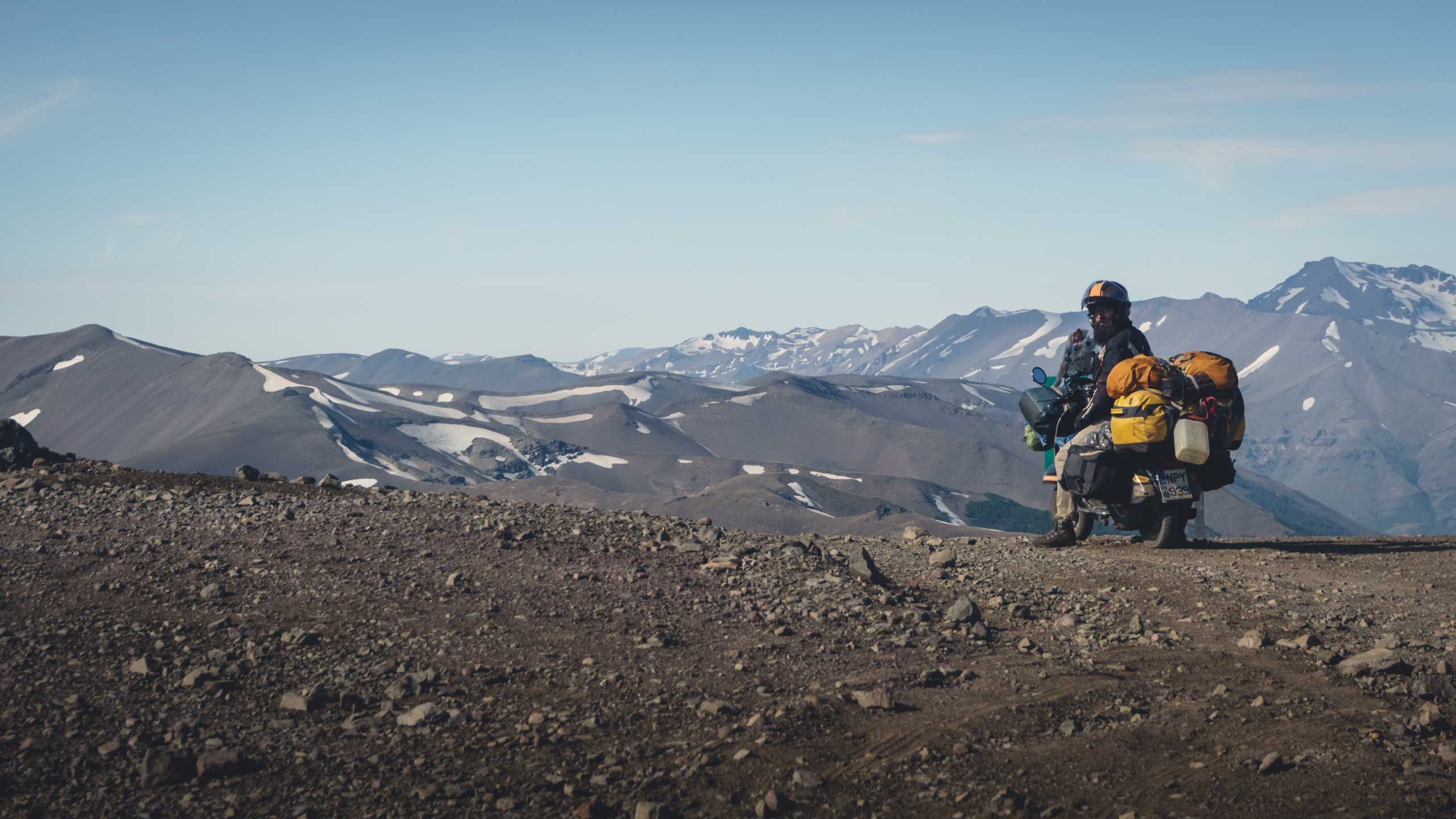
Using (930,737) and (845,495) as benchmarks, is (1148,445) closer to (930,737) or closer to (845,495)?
(930,737)

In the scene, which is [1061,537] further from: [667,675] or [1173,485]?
[667,675]

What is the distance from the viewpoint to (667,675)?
28.7ft

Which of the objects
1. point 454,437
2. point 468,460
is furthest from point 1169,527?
point 454,437

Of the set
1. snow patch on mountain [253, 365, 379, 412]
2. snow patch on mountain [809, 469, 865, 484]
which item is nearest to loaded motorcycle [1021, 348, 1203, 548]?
snow patch on mountain [809, 469, 865, 484]

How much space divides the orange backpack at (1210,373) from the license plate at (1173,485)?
103 cm

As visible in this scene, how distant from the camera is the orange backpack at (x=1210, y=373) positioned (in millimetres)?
13898

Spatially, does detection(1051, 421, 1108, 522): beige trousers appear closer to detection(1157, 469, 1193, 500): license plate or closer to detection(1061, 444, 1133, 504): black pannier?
detection(1061, 444, 1133, 504): black pannier

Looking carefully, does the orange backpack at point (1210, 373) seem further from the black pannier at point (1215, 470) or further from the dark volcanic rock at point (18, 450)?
the dark volcanic rock at point (18, 450)

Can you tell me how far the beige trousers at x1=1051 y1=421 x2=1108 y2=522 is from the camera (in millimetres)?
14703

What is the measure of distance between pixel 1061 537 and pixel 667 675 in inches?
331

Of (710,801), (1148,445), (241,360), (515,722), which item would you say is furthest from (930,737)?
(241,360)

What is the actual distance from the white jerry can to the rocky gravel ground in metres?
1.15

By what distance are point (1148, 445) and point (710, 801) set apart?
8.63 metres

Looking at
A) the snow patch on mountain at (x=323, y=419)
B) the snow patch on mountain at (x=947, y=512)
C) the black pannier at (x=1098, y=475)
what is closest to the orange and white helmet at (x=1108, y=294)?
the black pannier at (x=1098, y=475)
